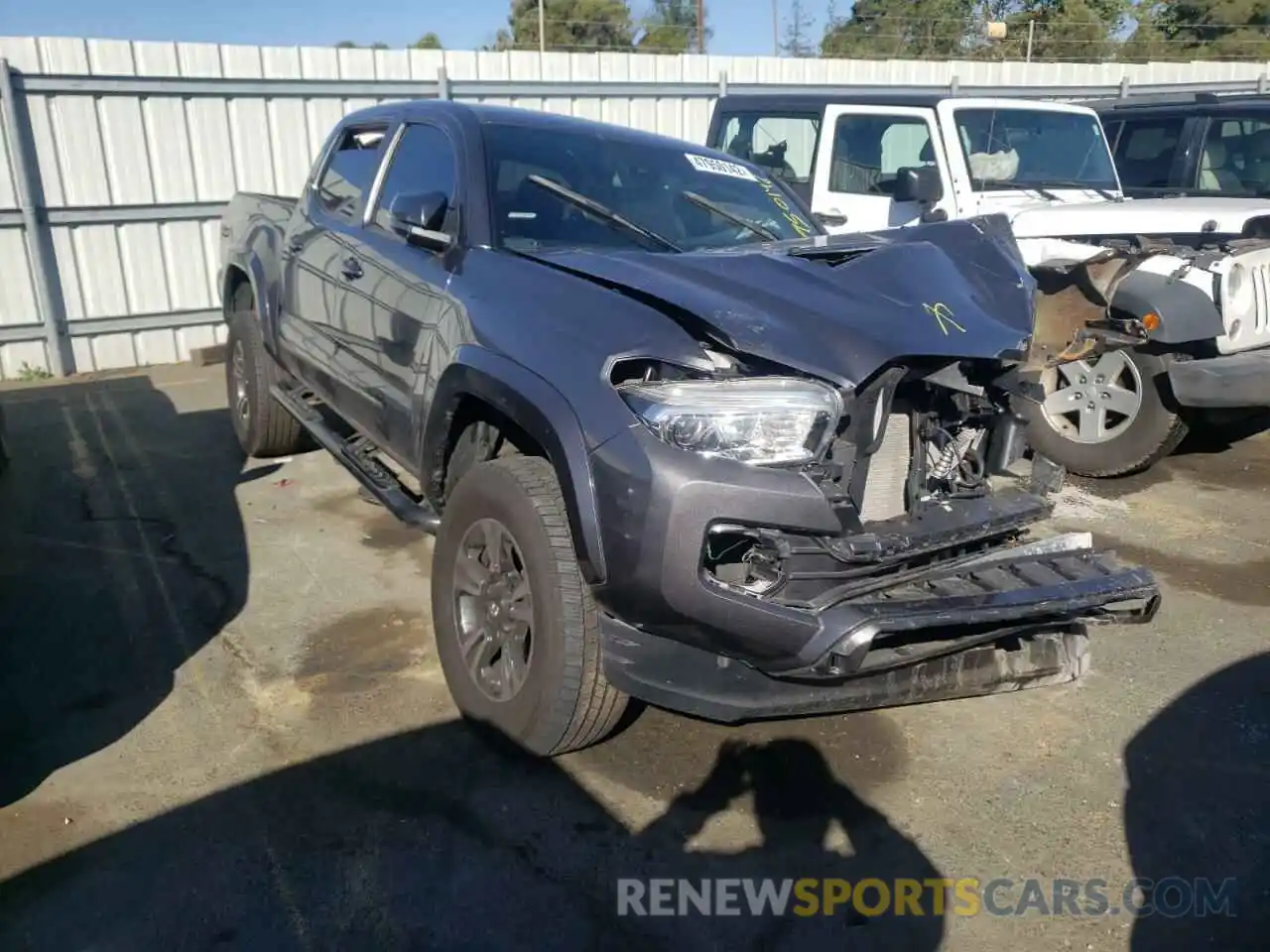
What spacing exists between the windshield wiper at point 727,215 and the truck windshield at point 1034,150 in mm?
3261

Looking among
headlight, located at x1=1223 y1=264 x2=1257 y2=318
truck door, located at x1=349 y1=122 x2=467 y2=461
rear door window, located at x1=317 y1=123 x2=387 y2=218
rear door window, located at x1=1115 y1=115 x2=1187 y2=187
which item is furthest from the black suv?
truck door, located at x1=349 y1=122 x2=467 y2=461

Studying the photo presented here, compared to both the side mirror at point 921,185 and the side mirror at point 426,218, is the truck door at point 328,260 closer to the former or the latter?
the side mirror at point 426,218

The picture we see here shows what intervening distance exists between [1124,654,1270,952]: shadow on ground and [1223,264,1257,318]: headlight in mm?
2215

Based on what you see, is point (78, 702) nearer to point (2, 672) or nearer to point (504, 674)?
point (2, 672)

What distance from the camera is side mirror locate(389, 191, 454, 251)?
3461mm

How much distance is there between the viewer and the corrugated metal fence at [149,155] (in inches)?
320

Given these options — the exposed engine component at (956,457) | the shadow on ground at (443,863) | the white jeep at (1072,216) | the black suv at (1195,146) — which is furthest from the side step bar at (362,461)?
the black suv at (1195,146)

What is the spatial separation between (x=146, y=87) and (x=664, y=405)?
7691 millimetres

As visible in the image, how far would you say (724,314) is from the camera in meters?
2.63


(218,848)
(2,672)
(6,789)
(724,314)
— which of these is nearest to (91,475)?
(2,672)

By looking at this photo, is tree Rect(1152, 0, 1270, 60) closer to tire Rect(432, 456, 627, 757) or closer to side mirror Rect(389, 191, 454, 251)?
side mirror Rect(389, 191, 454, 251)

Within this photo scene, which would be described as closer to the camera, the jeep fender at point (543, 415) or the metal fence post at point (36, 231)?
the jeep fender at point (543, 415)

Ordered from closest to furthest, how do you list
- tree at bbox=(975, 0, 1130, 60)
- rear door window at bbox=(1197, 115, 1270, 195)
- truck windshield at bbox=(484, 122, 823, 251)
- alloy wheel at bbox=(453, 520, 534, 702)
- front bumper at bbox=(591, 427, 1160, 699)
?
front bumper at bbox=(591, 427, 1160, 699) < alloy wheel at bbox=(453, 520, 534, 702) < truck windshield at bbox=(484, 122, 823, 251) < rear door window at bbox=(1197, 115, 1270, 195) < tree at bbox=(975, 0, 1130, 60)

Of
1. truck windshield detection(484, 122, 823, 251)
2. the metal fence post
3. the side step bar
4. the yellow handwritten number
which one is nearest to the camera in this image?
the yellow handwritten number
